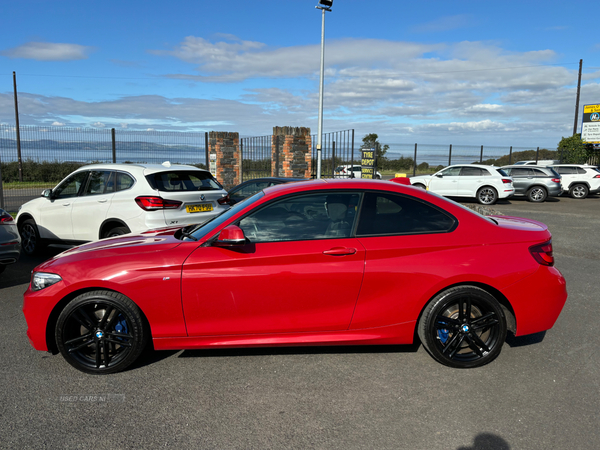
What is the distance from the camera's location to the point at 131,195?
6.98m

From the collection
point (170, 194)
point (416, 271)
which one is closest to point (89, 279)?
point (416, 271)

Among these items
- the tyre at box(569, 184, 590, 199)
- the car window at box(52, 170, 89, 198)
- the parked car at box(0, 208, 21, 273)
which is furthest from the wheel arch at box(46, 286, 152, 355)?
the tyre at box(569, 184, 590, 199)

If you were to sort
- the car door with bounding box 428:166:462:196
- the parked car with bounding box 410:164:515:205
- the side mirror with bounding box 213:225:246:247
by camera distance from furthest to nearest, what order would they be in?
1. the car door with bounding box 428:166:462:196
2. the parked car with bounding box 410:164:515:205
3. the side mirror with bounding box 213:225:246:247

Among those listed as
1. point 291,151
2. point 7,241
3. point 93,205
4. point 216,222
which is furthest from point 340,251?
point 291,151

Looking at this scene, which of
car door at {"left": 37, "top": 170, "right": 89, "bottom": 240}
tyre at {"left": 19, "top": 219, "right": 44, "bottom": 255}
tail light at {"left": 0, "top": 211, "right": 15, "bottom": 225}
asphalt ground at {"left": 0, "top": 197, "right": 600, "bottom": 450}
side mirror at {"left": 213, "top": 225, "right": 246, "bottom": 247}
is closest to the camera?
asphalt ground at {"left": 0, "top": 197, "right": 600, "bottom": 450}

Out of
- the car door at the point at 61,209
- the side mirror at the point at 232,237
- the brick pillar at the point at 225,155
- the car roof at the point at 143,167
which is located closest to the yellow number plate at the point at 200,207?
the car roof at the point at 143,167

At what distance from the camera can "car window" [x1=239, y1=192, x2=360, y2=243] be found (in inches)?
143

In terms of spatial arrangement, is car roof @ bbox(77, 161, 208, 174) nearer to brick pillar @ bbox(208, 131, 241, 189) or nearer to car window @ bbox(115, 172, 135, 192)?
car window @ bbox(115, 172, 135, 192)

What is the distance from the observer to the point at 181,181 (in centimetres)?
730

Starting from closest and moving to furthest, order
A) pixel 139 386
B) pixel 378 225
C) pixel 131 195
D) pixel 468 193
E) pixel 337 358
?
pixel 139 386, pixel 378 225, pixel 337 358, pixel 131 195, pixel 468 193

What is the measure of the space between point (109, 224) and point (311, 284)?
482 centimetres

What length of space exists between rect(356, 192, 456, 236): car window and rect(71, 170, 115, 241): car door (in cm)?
489

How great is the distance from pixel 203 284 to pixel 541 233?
2.80 meters

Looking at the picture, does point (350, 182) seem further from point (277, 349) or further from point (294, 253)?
point (277, 349)
